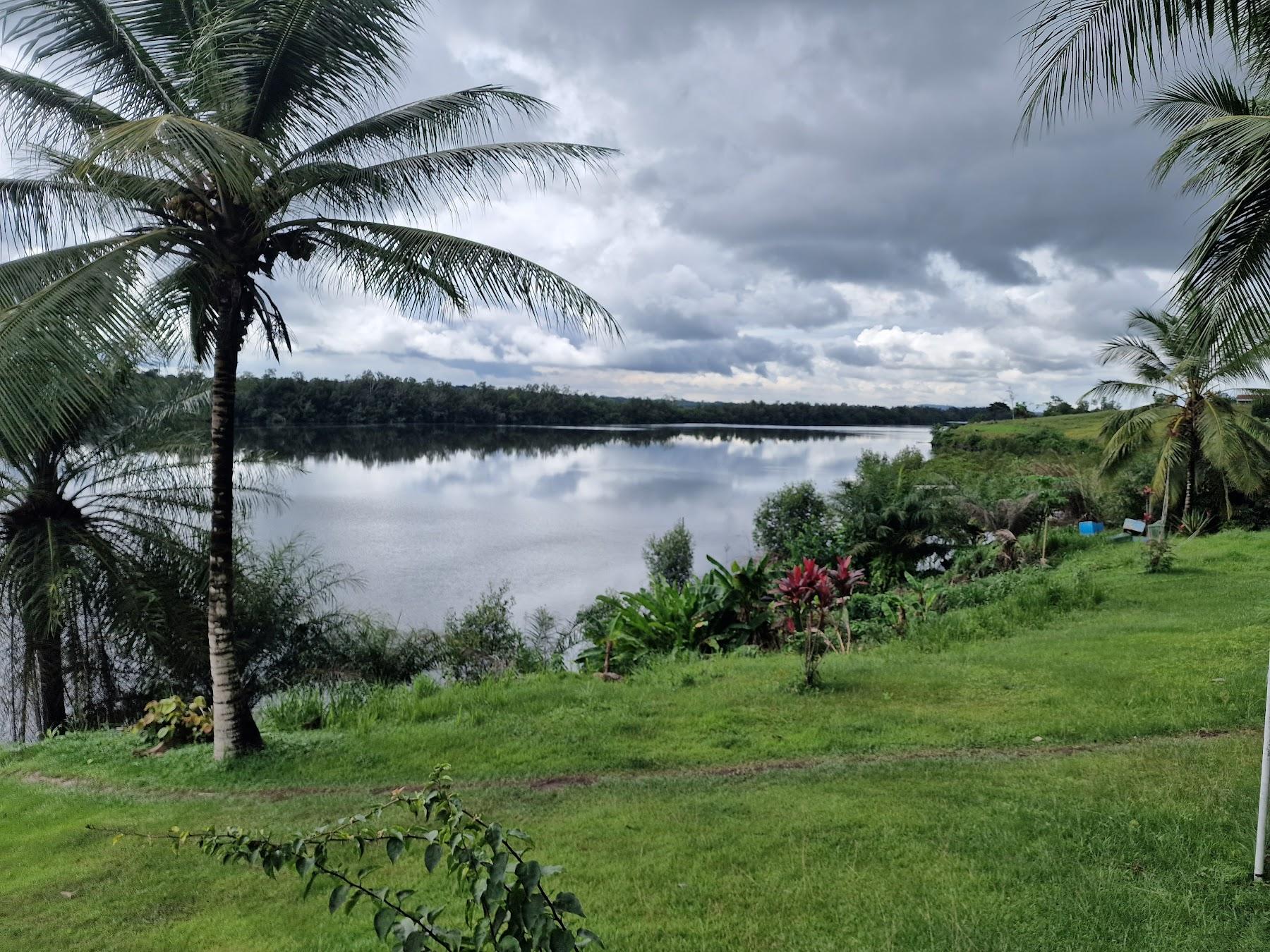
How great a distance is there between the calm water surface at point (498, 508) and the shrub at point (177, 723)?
625 cm

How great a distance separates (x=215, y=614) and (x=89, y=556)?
201 inches

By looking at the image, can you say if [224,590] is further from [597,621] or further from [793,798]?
[597,621]

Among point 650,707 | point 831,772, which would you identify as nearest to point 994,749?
point 831,772

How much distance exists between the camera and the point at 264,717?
8.52 metres

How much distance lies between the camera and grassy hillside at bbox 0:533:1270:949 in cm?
327

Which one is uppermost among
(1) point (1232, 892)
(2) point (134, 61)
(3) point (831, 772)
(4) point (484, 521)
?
(2) point (134, 61)

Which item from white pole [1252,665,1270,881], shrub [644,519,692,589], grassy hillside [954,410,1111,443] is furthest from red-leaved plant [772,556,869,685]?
grassy hillside [954,410,1111,443]

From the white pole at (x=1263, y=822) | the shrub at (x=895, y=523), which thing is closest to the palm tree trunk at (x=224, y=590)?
the white pole at (x=1263, y=822)

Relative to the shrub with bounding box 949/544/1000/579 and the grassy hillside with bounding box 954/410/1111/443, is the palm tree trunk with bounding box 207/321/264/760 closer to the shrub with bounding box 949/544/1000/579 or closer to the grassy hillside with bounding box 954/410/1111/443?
the shrub with bounding box 949/544/1000/579

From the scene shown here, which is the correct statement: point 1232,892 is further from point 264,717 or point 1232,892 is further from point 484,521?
point 484,521

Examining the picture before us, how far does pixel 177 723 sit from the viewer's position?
7438mm

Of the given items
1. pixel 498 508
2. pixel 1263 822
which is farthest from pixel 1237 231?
pixel 498 508

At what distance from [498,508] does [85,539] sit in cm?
2975

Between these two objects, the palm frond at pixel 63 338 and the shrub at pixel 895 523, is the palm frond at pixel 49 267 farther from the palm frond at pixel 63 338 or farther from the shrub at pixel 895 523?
the shrub at pixel 895 523
